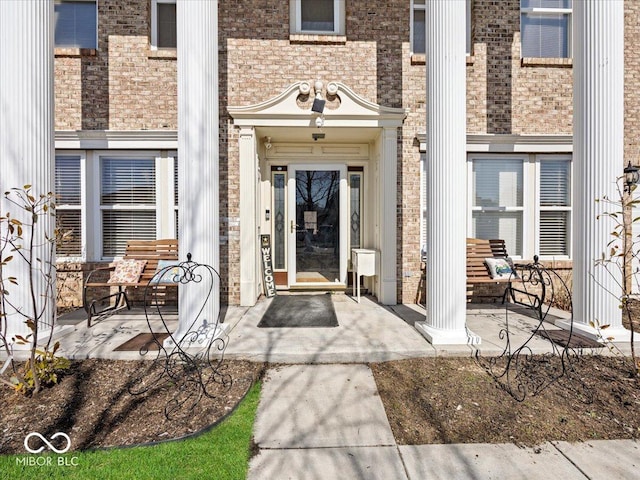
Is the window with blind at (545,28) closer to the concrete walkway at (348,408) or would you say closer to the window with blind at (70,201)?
the concrete walkway at (348,408)

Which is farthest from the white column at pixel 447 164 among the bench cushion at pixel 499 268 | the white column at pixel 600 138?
the bench cushion at pixel 499 268

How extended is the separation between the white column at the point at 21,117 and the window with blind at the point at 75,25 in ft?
7.72

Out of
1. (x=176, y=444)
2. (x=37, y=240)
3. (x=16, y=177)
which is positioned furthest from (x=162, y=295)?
(x=176, y=444)

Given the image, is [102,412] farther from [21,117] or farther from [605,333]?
[605,333]

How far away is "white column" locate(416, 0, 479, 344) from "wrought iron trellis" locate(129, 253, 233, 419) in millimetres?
2468

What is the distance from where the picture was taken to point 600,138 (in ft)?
13.6

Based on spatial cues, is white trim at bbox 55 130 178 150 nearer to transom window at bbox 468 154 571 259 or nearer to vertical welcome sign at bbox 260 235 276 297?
vertical welcome sign at bbox 260 235 276 297

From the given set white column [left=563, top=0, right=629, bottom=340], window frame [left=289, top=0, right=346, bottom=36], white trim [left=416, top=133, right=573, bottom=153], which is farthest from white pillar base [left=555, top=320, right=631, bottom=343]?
window frame [left=289, top=0, right=346, bottom=36]

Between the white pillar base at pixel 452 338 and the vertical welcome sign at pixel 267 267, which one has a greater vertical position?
the vertical welcome sign at pixel 267 267

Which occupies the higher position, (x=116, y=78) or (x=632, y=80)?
(x=632, y=80)

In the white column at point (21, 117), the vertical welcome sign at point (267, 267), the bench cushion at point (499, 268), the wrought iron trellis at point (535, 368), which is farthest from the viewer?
the vertical welcome sign at point (267, 267)

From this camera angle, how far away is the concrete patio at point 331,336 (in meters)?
3.69

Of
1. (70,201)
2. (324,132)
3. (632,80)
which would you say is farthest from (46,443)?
(632,80)

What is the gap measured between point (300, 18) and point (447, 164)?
4179 mm
